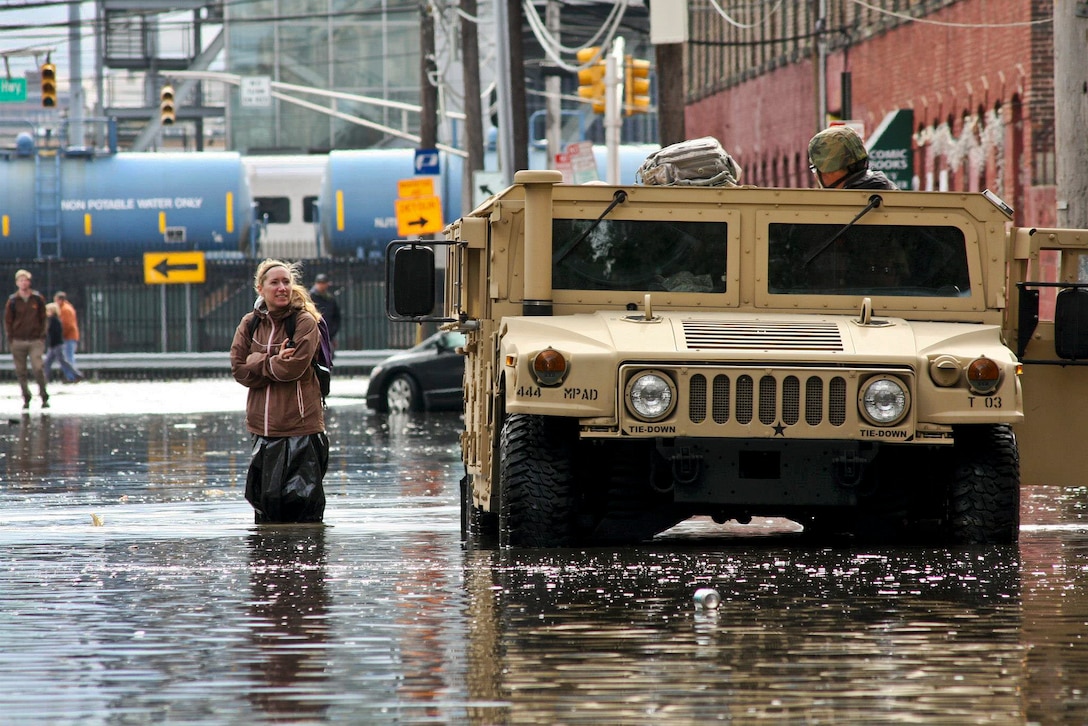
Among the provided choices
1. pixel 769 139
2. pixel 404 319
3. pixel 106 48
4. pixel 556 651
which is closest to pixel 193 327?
pixel 769 139

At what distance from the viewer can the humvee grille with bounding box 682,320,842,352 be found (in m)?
10.4

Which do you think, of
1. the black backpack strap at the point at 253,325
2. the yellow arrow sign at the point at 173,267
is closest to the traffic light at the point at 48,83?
the yellow arrow sign at the point at 173,267

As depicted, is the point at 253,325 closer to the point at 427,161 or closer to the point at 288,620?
the point at 288,620

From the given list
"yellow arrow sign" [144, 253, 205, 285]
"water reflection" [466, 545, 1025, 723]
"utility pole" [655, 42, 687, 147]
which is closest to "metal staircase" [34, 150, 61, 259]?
"yellow arrow sign" [144, 253, 205, 285]

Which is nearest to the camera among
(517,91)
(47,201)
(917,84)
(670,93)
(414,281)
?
(414,281)

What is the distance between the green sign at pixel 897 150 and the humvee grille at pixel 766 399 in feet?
57.5

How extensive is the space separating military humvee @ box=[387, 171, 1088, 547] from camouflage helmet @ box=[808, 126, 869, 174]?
0.57 m

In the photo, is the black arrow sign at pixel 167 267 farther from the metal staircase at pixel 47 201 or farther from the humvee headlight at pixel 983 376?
the humvee headlight at pixel 983 376

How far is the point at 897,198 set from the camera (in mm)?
11359

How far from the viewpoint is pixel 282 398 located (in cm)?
1277

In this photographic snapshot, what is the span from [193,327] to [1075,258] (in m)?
36.7

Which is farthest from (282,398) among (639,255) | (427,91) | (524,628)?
(427,91)

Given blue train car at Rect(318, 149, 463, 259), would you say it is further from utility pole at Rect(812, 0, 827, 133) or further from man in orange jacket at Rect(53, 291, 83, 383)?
utility pole at Rect(812, 0, 827, 133)

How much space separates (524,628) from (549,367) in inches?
89.3
